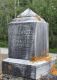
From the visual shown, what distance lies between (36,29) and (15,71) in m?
1.18

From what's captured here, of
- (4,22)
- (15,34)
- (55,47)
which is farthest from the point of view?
(4,22)

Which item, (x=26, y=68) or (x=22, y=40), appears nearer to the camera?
(x=26, y=68)

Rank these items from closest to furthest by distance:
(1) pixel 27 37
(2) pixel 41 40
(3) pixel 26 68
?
(3) pixel 26 68, (1) pixel 27 37, (2) pixel 41 40

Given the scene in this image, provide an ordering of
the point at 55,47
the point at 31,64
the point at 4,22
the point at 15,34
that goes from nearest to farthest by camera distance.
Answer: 1. the point at 31,64
2. the point at 15,34
3. the point at 55,47
4. the point at 4,22

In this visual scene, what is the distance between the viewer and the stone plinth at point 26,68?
19.2 ft

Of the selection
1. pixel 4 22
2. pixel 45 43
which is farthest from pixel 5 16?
pixel 45 43

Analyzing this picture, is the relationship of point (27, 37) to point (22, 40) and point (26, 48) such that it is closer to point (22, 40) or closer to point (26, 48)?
point (22, 40)

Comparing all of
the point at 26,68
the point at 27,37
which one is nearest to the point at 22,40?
the point at 27,37

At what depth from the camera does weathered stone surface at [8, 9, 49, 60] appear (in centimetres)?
605

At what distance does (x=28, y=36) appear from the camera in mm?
6109

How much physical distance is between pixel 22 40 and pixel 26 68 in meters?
0.73

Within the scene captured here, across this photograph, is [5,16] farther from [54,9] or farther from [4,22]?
[54,9]

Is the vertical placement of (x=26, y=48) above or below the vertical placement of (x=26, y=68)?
above

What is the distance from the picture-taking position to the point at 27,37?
6.13 m
